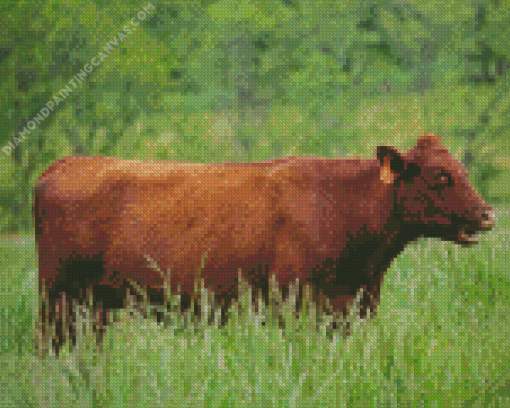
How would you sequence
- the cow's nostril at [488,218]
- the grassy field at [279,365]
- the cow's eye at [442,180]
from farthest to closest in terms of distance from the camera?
1. the cow's eye at [442,180]
2. the cow's nostril at [488,218]
3. the grassy field at [279,365]

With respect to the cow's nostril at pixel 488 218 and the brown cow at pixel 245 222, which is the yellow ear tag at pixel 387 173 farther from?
the cow's nostril at pixel 488 218

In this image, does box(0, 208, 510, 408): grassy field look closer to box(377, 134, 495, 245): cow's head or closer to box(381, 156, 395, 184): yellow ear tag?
box(377, 134, 495, 245): cow's head

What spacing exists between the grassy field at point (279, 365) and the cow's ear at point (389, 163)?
0.84m

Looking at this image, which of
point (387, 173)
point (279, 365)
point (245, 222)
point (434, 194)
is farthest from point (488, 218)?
point (279, 365)

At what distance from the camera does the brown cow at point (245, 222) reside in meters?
3.77

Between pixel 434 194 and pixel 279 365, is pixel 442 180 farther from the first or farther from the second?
pixel 279 365

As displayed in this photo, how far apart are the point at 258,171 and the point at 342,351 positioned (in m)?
1.37

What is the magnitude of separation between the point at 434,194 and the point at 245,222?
122 centimetres

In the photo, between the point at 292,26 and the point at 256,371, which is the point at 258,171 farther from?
the point at 292,26

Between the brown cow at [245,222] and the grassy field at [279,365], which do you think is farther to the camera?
the brown cow at [245,222]

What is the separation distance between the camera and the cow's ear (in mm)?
3783

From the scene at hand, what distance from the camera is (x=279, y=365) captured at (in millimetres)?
3053

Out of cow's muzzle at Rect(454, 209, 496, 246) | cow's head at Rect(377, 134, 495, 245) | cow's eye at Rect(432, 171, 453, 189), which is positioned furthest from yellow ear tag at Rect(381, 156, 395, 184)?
cow's muzzle at Rect(454, 209, 496, 246)

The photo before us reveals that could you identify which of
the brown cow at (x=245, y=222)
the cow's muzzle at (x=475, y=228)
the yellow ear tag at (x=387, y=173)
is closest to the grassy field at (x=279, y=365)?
the brown cow at (x=245, y=222)
